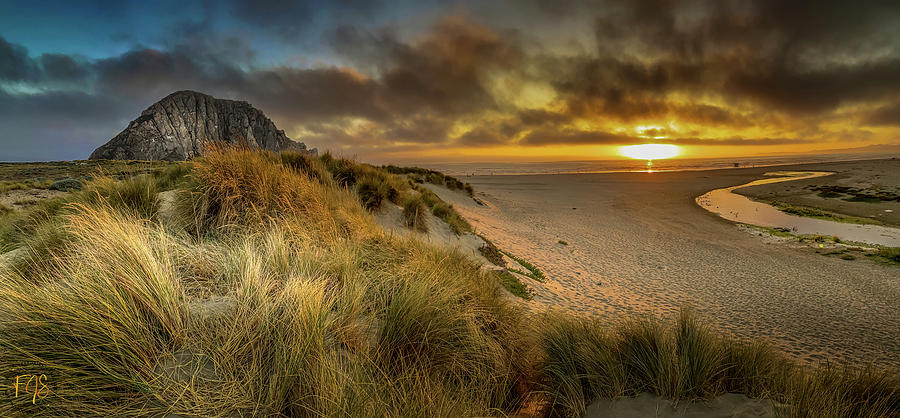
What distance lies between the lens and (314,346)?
2.51m

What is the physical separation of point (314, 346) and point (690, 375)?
324 centimetres

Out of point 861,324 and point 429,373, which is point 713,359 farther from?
point 861,324

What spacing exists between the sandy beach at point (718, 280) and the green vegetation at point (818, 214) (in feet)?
28.9

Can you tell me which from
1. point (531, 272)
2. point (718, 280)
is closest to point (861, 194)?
point (718, 280)

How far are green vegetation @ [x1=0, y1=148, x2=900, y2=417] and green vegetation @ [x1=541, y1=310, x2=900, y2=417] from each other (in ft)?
0.05

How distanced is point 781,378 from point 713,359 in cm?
49

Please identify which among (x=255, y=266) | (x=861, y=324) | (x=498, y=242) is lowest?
(x=861, y=324)

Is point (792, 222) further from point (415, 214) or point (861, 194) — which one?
point (415, 214)

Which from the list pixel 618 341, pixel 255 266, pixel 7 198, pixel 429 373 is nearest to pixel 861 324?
pixel 618 341

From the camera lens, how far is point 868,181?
37031 mm

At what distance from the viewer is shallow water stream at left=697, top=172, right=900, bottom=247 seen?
1711 centimetres

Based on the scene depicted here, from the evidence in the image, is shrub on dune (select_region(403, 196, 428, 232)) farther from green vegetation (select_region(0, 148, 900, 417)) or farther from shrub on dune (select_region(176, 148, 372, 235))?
green vegetation (select_region(0, 148, 900, 417))

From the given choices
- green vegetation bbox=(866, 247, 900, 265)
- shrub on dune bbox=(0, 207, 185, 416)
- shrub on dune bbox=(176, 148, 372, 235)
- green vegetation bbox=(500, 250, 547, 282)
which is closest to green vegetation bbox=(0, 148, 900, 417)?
shrub on dune bbox=(0, 207, 185, 416)

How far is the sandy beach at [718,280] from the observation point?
23.7ft
